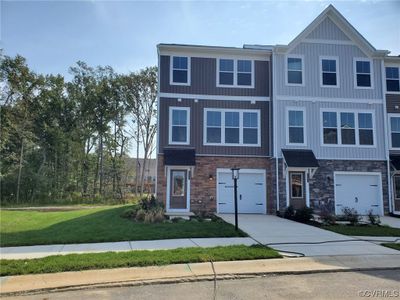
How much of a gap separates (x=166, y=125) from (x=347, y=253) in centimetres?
1067

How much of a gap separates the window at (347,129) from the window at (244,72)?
4.16 m

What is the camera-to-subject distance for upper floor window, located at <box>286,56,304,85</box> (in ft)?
56.2

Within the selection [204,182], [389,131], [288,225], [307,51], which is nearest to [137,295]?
[288,225]

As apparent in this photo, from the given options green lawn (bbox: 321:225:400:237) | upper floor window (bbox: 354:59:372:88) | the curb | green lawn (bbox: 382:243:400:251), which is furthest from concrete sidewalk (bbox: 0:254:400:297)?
upper floor window (bbox: 354:59:372:88)

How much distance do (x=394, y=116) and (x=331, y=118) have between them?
141 inches

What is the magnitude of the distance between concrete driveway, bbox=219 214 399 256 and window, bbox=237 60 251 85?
7.66 m

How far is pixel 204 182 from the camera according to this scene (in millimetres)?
16656

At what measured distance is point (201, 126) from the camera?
1695 cm

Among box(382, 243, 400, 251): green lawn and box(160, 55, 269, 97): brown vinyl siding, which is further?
box(160, 55, 269, 97): brown vinyl siding

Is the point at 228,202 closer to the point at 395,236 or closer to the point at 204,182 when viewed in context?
the point at 204,182

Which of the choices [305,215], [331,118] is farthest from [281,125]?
[305,215]

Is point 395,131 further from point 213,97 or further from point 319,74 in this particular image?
point 213,97

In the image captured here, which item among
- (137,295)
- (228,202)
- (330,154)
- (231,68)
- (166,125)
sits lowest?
(137,295)

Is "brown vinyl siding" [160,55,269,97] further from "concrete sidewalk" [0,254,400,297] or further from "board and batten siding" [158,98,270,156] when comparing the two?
"concrete sidewalk" [0,254,400,297]
